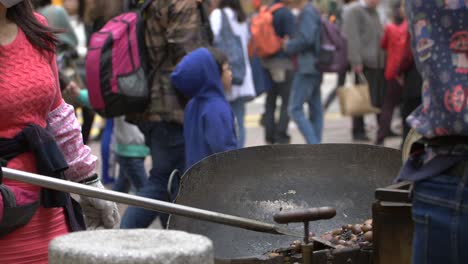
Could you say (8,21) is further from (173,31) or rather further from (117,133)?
(117,133)

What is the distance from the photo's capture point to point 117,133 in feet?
28.1

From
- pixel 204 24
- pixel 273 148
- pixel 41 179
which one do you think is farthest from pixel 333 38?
pixel 41 179

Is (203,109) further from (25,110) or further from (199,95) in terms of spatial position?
(25,110)

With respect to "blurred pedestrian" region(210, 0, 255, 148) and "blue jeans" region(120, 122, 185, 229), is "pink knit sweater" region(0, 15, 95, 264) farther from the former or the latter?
"blurred pedestrian" region(210, 0, 255, 148)

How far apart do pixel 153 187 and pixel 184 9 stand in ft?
3.68

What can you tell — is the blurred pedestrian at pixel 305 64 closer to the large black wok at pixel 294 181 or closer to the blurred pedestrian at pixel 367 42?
the blurred pedestrian at pixel 367 42

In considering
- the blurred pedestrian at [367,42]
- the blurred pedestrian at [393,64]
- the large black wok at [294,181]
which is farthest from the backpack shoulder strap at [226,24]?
the large black wok at [294,181]

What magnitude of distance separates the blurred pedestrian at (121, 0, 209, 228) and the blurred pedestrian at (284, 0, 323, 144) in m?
4.81

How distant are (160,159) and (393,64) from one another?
188 inches

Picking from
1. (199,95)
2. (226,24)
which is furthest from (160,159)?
(226,24)

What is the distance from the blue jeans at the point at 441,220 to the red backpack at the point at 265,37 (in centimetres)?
897

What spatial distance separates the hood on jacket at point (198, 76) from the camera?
21.7ft

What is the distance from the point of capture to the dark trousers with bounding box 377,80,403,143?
12.3 metres

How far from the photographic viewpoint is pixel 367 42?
13055mm
